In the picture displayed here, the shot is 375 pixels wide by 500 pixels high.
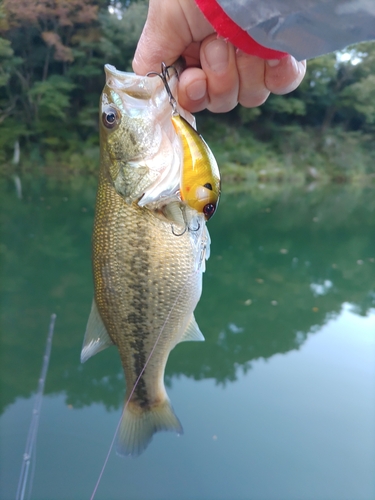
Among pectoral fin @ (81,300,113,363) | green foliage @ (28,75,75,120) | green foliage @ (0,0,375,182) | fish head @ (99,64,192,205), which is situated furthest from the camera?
green foliage @ (28,75,75,120)

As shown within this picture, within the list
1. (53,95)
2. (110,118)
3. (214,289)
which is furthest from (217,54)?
(53,95)

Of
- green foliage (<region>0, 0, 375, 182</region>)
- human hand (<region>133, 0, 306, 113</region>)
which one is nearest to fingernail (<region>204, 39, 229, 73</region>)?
human hand (<region>133, 0, 306, 113</region>)

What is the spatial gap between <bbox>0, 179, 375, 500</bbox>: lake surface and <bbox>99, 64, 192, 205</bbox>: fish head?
1.77 metres

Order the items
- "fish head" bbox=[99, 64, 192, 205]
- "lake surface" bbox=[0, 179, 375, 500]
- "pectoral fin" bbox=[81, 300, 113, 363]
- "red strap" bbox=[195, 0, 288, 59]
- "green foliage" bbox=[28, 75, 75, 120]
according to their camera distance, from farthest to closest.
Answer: "green foliage" bbox=[28, 75, 75, 120] < "lake surface" bbox=[0, 179, 375, 500] < "pectoral fin" bbox=[81, 300, 113, 363] < "fish head" bbox=[99, 64, 192, 205] < "red strap" bbox=[195, 0, 288, 59]

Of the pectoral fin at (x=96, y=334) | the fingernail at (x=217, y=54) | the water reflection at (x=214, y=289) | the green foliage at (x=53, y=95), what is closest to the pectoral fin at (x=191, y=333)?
the pectoral fin at (x=96, y=334)

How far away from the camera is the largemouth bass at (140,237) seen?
3.63 feet

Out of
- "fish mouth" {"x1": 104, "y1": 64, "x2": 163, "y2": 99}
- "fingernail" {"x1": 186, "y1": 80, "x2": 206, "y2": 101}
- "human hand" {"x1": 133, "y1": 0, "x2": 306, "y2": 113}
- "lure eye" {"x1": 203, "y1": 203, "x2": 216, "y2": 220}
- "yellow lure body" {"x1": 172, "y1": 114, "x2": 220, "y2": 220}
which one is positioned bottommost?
"lure eye" {"x1": 203, "y1": 203, "x2": 216, "y2": 220}

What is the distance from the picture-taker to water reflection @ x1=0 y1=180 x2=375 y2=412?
3113 mm

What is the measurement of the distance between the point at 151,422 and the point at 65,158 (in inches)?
529

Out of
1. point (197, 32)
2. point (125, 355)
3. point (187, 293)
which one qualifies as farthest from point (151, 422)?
point (197, 32)

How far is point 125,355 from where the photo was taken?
1.29m

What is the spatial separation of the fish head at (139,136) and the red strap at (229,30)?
220 millimetres

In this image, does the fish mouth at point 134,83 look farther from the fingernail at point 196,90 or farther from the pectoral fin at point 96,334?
the pectoral fin at point 96,334

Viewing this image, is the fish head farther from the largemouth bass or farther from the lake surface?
the lake surface
